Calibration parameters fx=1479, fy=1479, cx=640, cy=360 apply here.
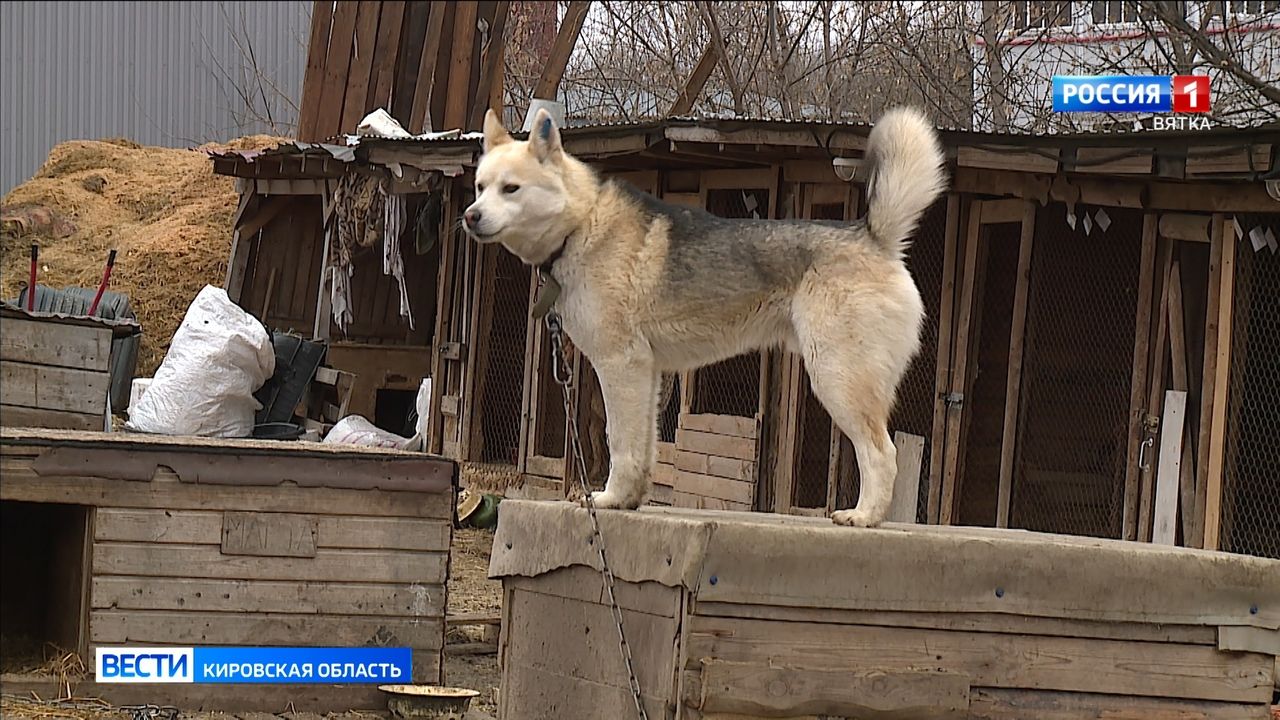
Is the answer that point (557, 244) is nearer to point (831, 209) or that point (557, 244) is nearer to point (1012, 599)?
point (1012, 599)

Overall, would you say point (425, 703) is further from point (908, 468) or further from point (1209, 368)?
point (1209, 368)


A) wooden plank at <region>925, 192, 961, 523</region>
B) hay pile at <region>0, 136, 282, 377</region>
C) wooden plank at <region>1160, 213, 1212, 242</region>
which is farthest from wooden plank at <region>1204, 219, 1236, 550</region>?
hay pile at <region>0, 136, 282, 377</region>

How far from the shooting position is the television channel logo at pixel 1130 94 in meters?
11.3

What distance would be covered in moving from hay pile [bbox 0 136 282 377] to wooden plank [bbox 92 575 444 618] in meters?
9.84

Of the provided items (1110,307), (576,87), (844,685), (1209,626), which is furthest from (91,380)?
(576,87)

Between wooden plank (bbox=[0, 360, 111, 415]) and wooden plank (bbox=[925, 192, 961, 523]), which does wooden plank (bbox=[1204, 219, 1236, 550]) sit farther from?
wooden plank (bbox=[0, 360, 111, 415])

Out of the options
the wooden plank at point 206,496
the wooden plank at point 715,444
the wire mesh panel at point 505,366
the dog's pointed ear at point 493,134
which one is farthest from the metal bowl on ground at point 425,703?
the wire mesh panel at point 505,366

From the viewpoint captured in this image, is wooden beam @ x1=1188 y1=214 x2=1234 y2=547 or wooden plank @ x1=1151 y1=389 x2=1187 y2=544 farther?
wooden plank @ x1=1151 y1=389 x2=1187 y2=544

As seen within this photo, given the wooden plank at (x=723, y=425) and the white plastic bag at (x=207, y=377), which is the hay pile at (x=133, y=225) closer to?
the white plastic bag at (x=207, y=377)

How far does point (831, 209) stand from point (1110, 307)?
2333mm

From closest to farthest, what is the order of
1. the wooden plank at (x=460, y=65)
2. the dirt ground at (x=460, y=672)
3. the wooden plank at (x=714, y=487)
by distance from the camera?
the dirt ground at (x=460, y=672) < the wooden plank at (x=714, y=487) < the wooden plank at (x=460, y=65)

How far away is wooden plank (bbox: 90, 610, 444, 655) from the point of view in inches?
244

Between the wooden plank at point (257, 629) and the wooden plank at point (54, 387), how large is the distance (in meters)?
1.75

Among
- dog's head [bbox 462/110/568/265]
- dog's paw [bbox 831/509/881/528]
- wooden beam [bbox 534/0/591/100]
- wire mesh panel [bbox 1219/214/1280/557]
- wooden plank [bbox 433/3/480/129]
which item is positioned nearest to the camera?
dog's paw [bbox 831/509/881/528]
